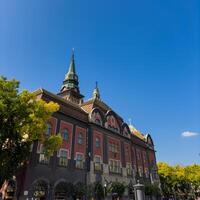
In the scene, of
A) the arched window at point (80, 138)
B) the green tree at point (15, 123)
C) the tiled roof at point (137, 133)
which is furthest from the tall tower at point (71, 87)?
the green tree at point (15, 123)

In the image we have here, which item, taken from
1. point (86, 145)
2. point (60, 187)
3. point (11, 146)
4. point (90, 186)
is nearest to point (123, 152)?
point (86, 145)

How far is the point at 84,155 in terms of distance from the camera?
32.9m

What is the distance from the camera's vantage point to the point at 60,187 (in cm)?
2742

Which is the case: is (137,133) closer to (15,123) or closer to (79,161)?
(79,161)

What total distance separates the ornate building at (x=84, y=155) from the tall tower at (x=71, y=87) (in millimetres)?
16446

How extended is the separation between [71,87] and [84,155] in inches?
1162

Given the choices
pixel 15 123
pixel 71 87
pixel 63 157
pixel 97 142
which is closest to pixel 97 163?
pixel 97 142

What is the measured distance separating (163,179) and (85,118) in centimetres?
4091

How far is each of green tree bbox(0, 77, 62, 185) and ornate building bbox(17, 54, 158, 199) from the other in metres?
4.64

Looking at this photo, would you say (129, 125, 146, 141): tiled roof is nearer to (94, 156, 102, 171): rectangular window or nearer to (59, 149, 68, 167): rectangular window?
(94, 156, 102, 171): rectangular window

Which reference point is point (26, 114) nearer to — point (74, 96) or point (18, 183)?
point (18, 183)

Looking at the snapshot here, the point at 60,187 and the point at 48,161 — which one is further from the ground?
the point at 48,161

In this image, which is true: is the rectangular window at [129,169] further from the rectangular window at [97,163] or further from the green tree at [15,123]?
the green tree at [15,123]

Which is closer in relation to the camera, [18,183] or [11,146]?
[11,146]
